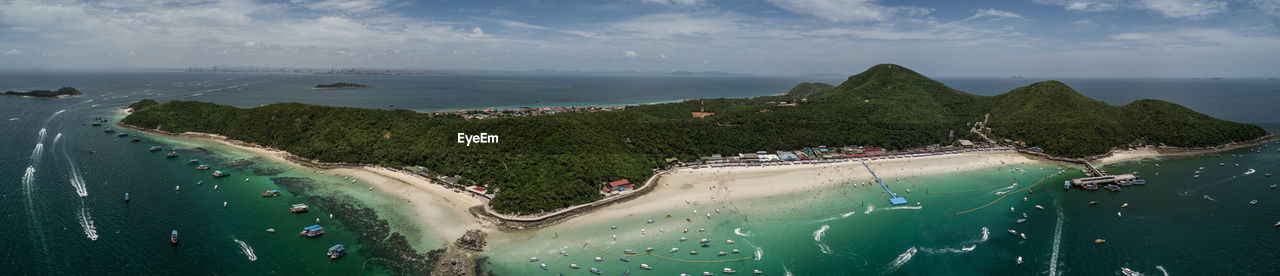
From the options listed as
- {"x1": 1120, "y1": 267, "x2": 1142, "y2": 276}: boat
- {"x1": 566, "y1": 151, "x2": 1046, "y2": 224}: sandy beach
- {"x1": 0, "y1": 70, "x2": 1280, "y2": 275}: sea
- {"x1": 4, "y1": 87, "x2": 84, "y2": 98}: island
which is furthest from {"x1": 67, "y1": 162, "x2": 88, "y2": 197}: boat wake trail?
{"x1": 4, "y1": 87, "x2": 84, "y2": 98}: island

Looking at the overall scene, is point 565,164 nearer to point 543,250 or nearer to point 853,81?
point 543,250

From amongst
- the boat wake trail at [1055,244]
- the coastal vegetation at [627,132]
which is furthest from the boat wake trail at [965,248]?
the coastal vegetation at [627,132]

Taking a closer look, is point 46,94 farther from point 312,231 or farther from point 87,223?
point 312,231

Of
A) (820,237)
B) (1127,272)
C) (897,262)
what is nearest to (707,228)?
(820,237)

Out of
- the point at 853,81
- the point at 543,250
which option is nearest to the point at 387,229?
the point at 543,250

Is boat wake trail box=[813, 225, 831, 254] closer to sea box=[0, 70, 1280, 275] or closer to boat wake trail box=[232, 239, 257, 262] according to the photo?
sea box=[0, 70, 1280, 275]

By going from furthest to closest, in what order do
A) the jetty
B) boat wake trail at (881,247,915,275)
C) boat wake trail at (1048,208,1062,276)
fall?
the jetty → boat wake trail at (1048,208,1062,276) → boat wake trail at (881,247,915,275)
